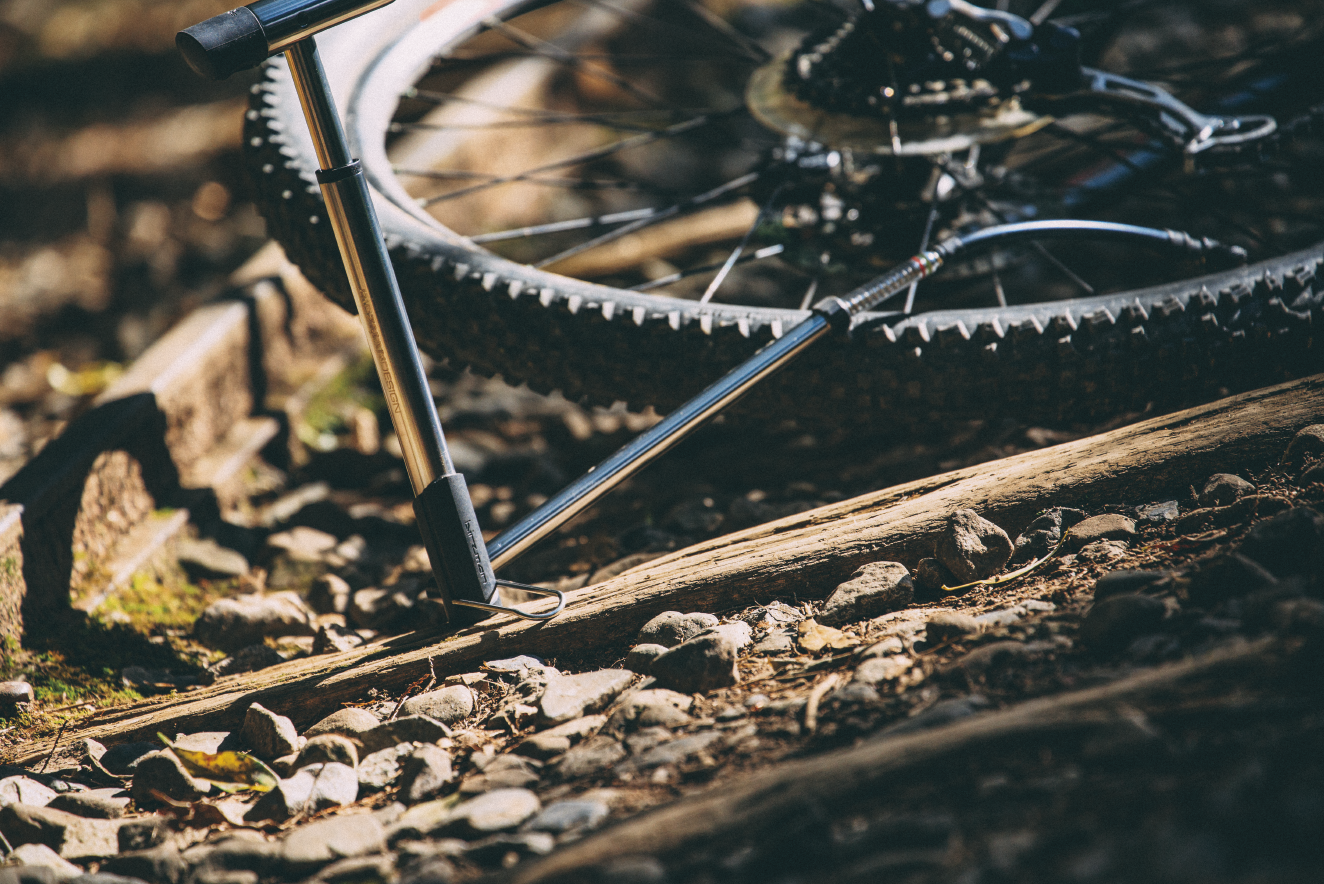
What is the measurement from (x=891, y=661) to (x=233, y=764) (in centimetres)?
75

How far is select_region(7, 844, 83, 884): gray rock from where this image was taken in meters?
0.92

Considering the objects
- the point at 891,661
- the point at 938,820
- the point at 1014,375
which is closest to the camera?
the point at 938,820

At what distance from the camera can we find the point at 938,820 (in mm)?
719

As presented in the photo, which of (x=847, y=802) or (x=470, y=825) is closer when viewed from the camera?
(x=847, y=802)

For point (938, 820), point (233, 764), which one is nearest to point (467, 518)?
point (233, 764)

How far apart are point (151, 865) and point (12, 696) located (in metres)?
0.50

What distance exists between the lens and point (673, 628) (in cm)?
114

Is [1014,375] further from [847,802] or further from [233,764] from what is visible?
[233,764]

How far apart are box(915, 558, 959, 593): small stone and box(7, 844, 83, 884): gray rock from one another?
3.12 ft

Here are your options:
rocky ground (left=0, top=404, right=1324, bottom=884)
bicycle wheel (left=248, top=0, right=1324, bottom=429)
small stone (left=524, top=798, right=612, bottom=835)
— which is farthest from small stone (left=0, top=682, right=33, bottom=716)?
small stone (left=524, top=798, right=612, bottom=835)

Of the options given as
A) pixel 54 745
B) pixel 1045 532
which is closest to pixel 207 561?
pixel 54 745

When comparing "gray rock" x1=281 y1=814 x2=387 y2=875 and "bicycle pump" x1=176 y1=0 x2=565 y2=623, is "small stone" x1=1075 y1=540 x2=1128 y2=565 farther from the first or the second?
"gray rock" x1=281 y1=814 x2=387 y2=875

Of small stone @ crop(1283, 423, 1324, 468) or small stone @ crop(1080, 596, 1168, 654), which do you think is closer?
small stone @ crop(1080, 596, 1168, 654)

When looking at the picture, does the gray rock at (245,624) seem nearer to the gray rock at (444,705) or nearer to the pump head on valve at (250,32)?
the gray rock at (444,705)
